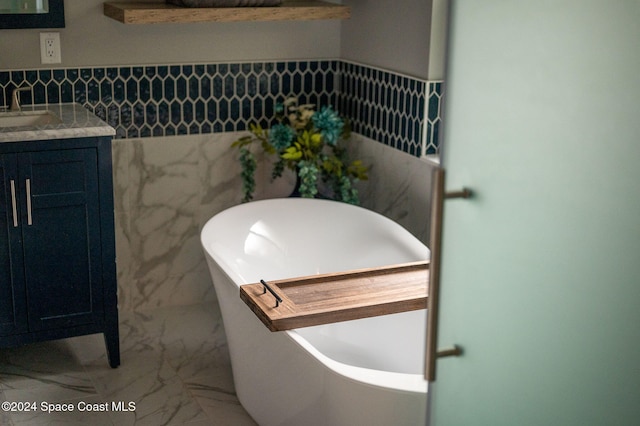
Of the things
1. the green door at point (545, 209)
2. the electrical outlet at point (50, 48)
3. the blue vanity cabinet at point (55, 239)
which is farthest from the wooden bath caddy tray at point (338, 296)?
the electrical outlet at point (50, 48)

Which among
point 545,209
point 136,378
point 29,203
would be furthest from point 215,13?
point 545,209

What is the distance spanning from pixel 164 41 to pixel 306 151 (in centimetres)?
83

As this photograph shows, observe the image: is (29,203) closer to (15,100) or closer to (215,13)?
(15,100)

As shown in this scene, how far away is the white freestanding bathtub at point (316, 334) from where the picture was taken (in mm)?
2309

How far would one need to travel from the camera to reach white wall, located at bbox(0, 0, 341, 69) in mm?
3623

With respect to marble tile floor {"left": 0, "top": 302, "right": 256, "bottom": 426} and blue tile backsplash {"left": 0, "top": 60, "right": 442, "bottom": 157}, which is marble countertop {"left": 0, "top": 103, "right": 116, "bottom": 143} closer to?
blue tile backsplash {"left": 0, "top": 60, "right": 442, "bottom": 157}

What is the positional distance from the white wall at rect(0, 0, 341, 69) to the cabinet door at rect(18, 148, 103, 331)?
71 centimetres

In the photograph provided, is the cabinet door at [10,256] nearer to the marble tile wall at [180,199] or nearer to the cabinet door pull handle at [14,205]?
the cabinet door pull handle at [14,205]

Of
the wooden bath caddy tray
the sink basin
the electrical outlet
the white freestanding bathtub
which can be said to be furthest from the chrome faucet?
the wooden bath caddy tray

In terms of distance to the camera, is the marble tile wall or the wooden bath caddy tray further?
the marble tile wall

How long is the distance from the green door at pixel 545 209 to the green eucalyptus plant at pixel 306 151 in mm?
2378

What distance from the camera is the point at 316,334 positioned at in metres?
3.39

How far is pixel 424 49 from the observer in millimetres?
3562

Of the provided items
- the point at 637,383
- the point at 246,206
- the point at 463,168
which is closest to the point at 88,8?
the point at 246,206
